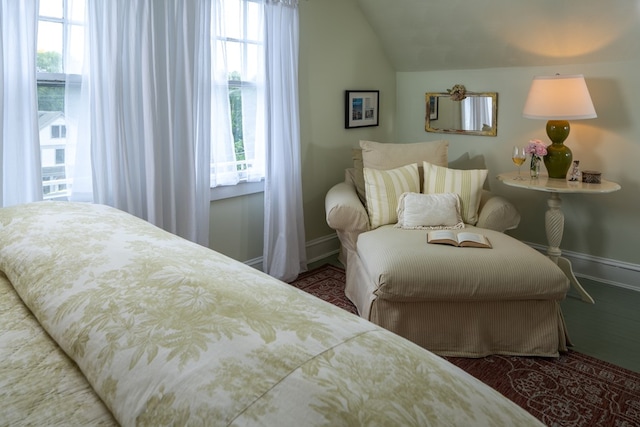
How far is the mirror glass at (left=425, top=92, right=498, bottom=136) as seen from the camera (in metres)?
3.89

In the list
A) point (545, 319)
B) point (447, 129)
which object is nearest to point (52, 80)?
point (545, 319)

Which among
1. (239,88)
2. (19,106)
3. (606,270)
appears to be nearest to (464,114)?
(606,270)

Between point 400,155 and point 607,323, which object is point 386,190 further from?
point 607,323

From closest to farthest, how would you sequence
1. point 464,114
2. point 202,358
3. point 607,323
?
point 202,358
point 607,323
point 464,114

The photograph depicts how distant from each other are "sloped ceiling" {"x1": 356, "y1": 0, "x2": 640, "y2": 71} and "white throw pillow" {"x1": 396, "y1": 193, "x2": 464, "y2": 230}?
132cm

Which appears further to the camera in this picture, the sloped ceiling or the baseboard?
the baseboard

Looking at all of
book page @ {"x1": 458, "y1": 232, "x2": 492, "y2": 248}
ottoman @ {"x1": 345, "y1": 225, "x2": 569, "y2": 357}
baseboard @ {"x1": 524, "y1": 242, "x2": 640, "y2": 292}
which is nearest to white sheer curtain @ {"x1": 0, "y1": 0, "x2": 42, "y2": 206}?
ottoman @ {"x1": 345, "y1": 225, "x2": 569, "y2": 357}

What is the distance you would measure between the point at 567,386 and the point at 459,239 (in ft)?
2.70

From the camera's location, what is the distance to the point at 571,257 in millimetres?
3617

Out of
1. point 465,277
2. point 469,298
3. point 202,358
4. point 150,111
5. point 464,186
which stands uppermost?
point 150,111

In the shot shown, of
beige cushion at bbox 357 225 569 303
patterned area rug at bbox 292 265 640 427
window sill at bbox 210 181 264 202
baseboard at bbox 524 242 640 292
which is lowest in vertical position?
patterned area rug at bbox 292 265 640 427

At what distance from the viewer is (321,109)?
3.79 m

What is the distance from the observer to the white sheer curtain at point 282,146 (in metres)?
3.27

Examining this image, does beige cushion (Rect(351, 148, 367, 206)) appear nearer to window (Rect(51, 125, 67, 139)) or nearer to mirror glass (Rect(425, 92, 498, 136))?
mirror glass (Rect(425, 92, 498, 136))
